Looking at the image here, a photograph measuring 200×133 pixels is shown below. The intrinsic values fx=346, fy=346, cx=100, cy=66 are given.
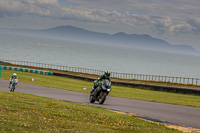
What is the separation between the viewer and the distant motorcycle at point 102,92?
2028cm

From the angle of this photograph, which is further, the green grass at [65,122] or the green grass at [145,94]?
the green grass at [145,94]

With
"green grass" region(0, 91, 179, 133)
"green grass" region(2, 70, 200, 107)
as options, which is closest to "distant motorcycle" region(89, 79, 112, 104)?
"green grass" region(0, 91, 179, 133)

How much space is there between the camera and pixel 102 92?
69.8ft

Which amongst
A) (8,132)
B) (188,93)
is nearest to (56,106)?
(8,132)

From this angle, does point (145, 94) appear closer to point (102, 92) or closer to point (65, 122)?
point (102, 92)

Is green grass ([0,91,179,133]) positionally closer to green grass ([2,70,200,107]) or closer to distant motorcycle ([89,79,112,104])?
distant motorcycle ([89,79,112,104])

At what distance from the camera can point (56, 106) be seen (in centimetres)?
1596

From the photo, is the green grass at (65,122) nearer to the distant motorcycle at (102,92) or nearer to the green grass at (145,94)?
the distant motorcycle at (102,92)

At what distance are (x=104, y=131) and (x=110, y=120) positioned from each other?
2.83 m

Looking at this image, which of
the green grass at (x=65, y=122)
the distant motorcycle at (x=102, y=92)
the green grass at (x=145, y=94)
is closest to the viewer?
the green grass at (x=65, y=122)

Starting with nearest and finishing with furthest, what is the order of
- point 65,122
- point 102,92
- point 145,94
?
point 65,122
point 102,92
point 145,94

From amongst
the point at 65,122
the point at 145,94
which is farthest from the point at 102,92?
the point at 145,94

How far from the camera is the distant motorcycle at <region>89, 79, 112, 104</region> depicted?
20.3 m

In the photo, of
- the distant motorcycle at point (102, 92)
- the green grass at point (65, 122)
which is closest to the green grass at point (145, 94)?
the distant motorcycle at point (102, 92)
